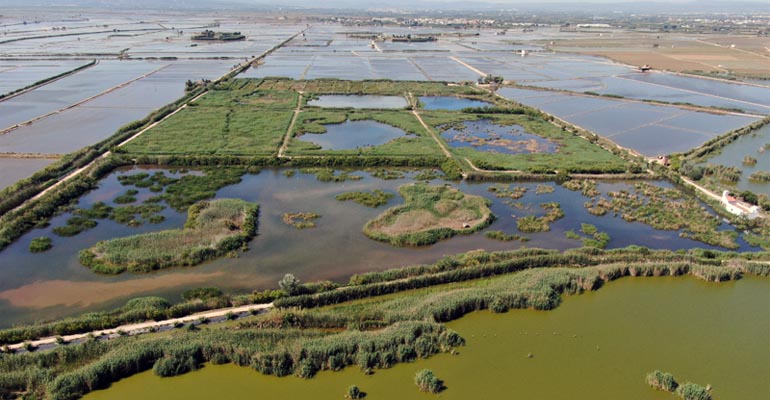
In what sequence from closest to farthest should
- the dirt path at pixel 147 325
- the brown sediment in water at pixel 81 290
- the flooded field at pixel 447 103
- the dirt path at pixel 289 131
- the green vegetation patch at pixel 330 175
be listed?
1. the dirt path at pixel 147 325
2. the brown sediment in water at pixel 81 290
3. the green vegetation patch at pixel 330 175
4. the dirt path at pixel 289 131
5. the flooded field at pixel 447 103

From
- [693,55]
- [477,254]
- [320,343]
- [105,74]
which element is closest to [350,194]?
[477,254]

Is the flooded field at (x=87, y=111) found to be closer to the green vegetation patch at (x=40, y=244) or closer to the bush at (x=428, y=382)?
the green vegetation patch at (x=40, y=244)

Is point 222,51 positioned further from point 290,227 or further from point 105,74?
point 290,227

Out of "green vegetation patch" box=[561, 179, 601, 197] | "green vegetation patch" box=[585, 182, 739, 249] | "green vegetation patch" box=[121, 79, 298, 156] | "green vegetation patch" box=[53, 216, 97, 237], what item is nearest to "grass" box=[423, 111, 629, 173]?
"green vegetation patch" box=[561, 179, 601, 197]

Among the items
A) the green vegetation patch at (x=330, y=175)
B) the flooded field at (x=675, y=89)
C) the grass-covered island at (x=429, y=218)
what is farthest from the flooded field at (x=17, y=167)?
the flooded field at (x=675, y=89)

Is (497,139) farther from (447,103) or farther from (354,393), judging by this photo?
(354,393)

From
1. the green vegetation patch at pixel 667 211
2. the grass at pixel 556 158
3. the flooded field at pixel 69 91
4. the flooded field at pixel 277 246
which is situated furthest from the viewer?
the flooded field at pixel 69 91

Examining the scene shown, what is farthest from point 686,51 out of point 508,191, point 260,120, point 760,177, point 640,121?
point 260,120
